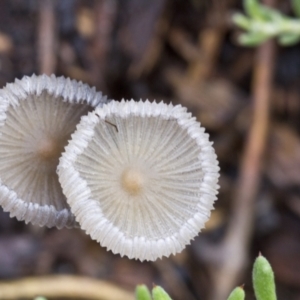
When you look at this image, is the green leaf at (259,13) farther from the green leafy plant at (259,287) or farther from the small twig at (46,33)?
the green leafy plant at (259,287)

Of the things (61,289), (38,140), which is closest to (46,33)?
(61,289)

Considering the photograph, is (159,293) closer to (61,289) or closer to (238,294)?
(238,294)

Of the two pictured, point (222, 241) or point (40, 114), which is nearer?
point (40, 114)

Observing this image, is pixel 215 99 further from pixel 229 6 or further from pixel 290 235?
pixel 290 235

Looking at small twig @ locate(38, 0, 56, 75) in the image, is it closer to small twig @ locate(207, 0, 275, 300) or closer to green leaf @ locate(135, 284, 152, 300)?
small twig @ locate(207, 0, 275, 300)

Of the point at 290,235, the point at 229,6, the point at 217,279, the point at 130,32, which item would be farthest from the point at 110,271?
the point at 229,6

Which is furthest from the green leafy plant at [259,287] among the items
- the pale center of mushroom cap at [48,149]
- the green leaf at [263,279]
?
the pale center of mushroom cap at [48,149]
